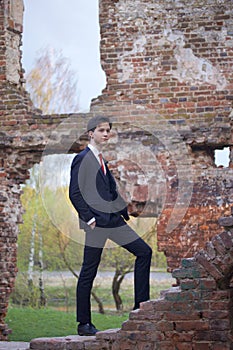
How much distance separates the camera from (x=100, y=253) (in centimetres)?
562

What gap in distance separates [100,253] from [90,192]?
1.70ft

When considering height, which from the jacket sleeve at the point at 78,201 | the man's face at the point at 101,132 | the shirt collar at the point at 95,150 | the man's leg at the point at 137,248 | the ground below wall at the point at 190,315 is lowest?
the ground below wall at the point at 190,315

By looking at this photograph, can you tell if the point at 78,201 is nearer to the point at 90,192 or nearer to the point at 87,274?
the point at 90,192

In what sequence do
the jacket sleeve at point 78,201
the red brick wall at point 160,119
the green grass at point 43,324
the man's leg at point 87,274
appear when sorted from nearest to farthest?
the jacket sleeve at point 78,201, the man's leg at point 87,274, the red brick wall at point 160,119, the green grass at point 43,324

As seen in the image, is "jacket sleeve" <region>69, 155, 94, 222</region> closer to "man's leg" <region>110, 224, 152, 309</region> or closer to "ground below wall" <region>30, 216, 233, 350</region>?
"man's leg" <region>110, 224, 152, 309</region>

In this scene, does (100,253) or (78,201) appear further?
(100,253)

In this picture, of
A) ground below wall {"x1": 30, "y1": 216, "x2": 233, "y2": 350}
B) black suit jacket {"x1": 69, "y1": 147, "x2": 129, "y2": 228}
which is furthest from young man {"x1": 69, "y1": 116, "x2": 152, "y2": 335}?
ground below wall {"x1": 30, "y1": 216, "x2": 233, "y2": 350}

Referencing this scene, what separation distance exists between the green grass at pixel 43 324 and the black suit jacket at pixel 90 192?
4665 millimetres

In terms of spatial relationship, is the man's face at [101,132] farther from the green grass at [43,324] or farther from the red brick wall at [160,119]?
the green grass at [43,324]

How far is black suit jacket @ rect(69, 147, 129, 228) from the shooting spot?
5.50 metres

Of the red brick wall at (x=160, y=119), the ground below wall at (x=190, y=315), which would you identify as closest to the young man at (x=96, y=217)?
the ground below wall at (x=190, y=315)

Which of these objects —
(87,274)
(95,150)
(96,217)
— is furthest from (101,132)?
(87,274)

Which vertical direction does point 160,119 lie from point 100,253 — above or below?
above

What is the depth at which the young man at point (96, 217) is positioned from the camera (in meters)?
5.50
